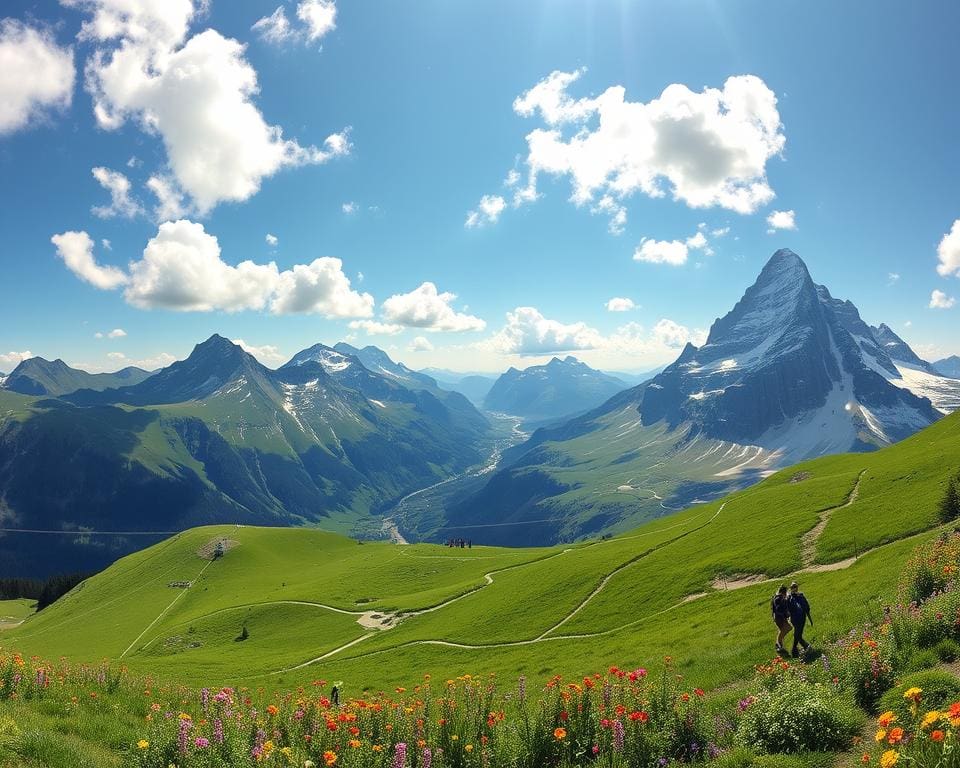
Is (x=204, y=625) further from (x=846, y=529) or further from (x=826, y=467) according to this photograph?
(x=826, y=467)

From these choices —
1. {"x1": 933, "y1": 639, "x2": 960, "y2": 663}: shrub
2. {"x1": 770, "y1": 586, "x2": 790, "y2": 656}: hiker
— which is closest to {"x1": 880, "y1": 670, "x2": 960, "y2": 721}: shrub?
{"x1": 933, "y1": 639, "x2": 960, "y2": 663}: shrub

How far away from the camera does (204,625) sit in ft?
303

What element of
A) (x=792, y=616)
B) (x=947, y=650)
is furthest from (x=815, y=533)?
(x=947, y=650)

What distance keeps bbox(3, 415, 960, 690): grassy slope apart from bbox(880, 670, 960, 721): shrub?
427 inches

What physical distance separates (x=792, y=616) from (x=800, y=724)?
12849 mm

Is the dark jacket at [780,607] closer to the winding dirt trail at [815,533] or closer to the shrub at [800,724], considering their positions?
the shrub at [800,724]

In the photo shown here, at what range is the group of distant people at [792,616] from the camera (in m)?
22.7

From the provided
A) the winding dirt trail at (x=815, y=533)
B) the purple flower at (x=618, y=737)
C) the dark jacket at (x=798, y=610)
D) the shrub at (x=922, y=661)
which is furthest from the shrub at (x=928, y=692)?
the winding dirt trail at (x=815, y=533)

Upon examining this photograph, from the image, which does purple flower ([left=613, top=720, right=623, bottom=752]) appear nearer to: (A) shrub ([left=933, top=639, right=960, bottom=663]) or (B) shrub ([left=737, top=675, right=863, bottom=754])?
(B) shrub ([left=737, top=675, right=863, bottom=754])

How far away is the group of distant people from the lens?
2272cm

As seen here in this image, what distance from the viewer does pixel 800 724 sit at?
11.9 metres

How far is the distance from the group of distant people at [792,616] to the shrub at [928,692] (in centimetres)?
1056

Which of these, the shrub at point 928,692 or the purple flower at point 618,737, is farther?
the purple flower at point 618,737

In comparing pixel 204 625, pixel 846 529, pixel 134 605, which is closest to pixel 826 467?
pixel 846 529
